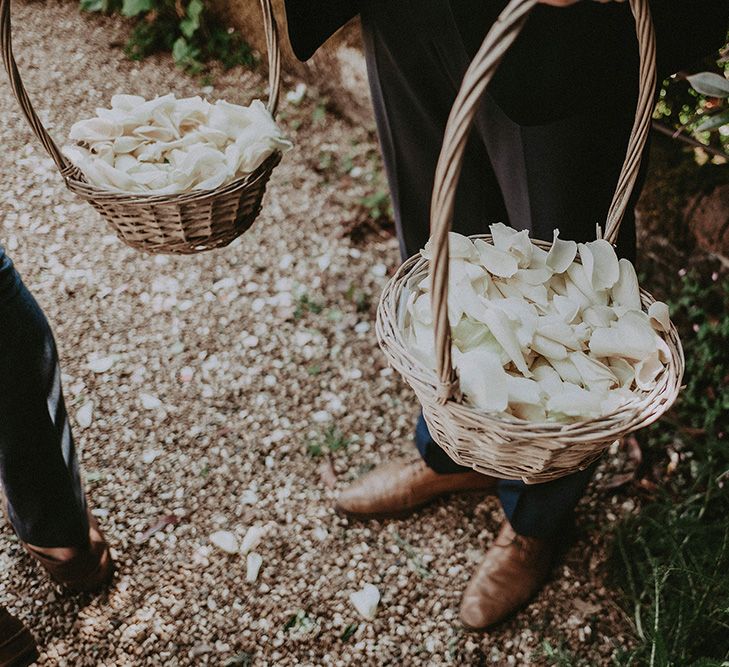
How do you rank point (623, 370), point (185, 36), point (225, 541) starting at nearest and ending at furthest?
1. point (623, 370)
2. point (225, 541)
3. point (185, 36)

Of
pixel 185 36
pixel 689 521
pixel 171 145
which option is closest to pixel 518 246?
pixel 171 145

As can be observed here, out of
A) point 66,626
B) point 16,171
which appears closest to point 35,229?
point 16,171

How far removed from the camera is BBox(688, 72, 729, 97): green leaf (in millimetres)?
1303

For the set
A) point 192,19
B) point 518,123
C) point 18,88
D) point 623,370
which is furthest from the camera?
point 192,19

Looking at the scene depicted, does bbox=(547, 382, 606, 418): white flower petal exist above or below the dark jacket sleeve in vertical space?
below

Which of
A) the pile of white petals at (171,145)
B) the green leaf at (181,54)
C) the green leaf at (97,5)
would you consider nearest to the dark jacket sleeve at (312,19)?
the pile of white petals at (171,145)

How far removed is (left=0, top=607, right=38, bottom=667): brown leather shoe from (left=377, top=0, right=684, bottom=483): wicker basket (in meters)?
1.14

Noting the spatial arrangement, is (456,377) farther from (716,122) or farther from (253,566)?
(253,566)

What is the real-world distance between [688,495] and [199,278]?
Answer: 80.6 inches

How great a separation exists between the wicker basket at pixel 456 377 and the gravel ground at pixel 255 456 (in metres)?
0.94

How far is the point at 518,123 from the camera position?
122 cm

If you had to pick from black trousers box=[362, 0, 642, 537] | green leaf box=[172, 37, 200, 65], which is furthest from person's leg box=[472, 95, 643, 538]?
green leaf box=[172, 37, 200, 65]

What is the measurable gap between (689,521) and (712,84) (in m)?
1.15

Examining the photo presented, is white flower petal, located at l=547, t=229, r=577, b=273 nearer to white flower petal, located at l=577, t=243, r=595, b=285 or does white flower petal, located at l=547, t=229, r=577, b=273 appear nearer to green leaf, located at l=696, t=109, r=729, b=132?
white flower petal, located at l=577, t=243, r=595, b=285
